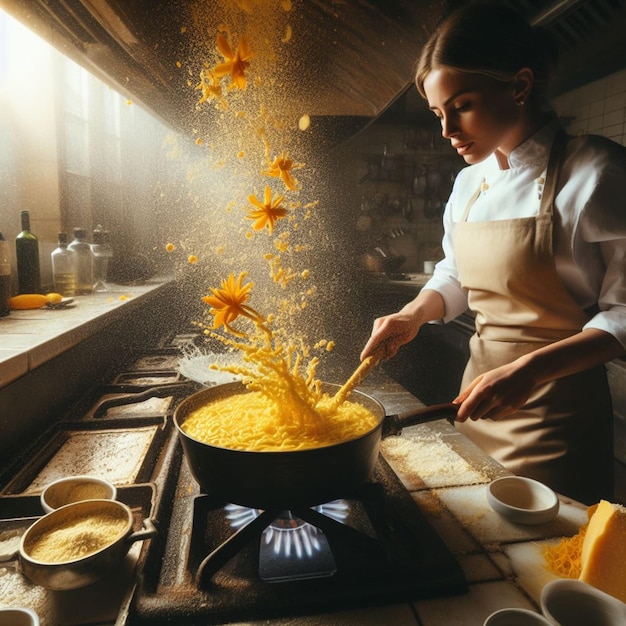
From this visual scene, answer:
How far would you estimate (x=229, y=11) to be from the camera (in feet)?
3.55

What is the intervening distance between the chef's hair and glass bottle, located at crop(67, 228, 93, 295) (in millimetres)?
1938

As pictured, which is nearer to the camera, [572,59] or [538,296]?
[538,296]

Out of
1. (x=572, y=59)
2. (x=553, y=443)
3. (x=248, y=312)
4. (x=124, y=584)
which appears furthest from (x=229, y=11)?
(x=572, y=59)

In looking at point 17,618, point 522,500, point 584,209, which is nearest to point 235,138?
point 584,209

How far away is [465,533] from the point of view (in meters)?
0.96

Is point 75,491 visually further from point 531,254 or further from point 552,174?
point 552,174

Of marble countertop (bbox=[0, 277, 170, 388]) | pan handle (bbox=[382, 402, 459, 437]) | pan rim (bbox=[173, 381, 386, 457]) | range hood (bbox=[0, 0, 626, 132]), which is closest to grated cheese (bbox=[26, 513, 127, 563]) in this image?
pan rim (bbox=[173, 381, 386, 457])

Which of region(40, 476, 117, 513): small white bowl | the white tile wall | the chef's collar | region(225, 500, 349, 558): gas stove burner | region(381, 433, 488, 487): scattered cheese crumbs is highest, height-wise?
the white tile wall

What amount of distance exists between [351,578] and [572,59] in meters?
4.53

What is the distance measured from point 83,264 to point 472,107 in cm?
210

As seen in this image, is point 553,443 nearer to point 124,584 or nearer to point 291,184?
point 291,184

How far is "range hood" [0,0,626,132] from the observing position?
0.94 meters

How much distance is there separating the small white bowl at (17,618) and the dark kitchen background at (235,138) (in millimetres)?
1022

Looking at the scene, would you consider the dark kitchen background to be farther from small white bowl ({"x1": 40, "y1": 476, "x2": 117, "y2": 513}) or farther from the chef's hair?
small white bowl ({"x1": 40, "y1": 476, "x2": 117, "y2": 513})
